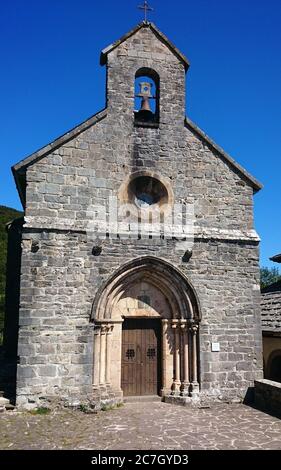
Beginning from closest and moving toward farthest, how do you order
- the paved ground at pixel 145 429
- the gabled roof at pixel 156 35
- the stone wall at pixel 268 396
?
the paved ground at pixel 145 429, the stone wall at pixel 268 396, the gabled roof at pixel 156 35

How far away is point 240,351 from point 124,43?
8344 mm

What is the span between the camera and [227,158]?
10703mm

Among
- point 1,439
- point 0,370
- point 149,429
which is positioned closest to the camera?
point 1,439

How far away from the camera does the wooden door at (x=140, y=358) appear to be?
32.1 ft

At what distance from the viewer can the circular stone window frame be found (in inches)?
394

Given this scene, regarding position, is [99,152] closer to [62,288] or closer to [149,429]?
[62,288]

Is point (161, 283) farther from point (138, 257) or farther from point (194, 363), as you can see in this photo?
→ point (194, 363)

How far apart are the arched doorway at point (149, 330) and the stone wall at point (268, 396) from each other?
1456 mm

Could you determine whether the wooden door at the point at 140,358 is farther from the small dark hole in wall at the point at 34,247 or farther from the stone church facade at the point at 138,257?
the small dark hole in wall at the point at 34,247

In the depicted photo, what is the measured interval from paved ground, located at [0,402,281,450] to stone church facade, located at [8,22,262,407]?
62 cm

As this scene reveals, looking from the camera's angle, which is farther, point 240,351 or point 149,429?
point 240,351

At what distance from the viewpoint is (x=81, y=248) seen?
30.9 feet

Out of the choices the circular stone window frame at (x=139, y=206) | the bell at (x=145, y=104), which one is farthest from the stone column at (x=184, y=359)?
the bell at (x=145, y=104)

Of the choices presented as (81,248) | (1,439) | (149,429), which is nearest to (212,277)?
(81,248)
